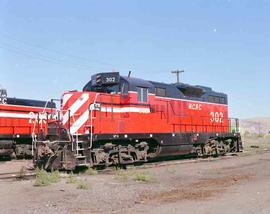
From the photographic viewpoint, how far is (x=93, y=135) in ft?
53.3

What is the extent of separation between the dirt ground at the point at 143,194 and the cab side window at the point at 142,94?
15.0 feet

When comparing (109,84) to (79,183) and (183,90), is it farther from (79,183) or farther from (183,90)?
(79,183)

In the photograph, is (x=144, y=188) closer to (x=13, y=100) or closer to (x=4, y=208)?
(x=4, y=208)

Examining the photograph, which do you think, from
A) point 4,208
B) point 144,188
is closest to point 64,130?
point 144,188

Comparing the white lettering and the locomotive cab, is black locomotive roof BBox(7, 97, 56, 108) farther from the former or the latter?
the white lettering

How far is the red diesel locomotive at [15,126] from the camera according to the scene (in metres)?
23.2

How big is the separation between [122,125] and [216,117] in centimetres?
924

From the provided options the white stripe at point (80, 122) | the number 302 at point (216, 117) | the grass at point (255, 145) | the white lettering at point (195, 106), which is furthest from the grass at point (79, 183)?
the grass at point (255, 145)

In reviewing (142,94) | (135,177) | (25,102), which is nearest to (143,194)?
(135,177)

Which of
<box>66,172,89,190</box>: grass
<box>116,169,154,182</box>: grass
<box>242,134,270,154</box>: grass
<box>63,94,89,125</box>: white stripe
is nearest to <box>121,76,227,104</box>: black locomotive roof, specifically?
<box>63,94,89,125</box>: white stripe

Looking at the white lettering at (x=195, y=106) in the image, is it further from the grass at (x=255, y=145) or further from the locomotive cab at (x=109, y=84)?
the grass at (x=255, y=145)

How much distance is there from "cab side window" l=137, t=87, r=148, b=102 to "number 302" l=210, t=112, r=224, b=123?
7.05 metres

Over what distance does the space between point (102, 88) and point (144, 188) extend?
7294 millimetres

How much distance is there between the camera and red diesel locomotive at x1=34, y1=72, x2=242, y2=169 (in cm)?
1600
